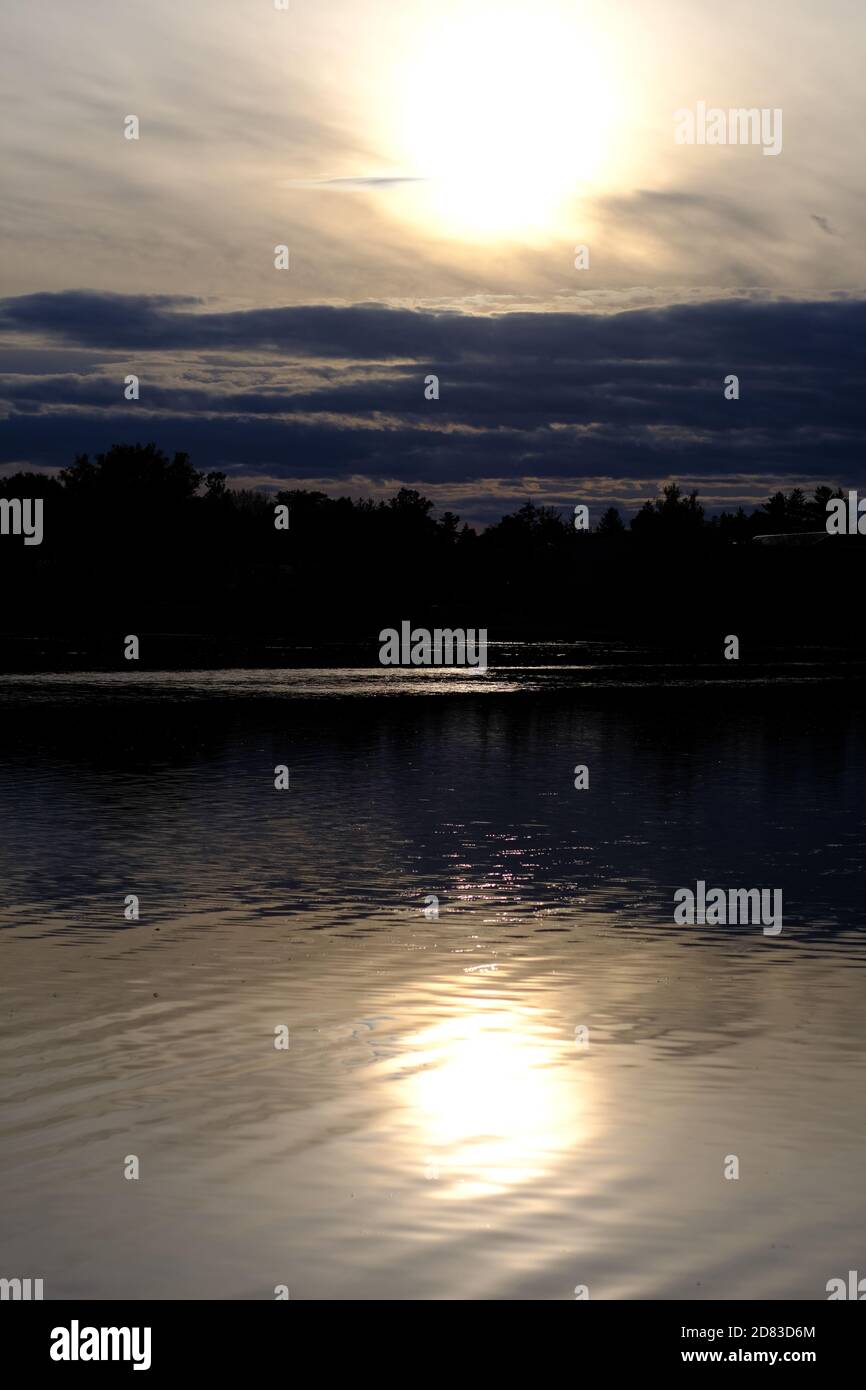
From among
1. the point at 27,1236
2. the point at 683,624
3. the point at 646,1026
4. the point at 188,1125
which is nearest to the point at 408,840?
the point at 646,1026

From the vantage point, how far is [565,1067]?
11.6 m

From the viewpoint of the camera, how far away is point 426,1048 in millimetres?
12055

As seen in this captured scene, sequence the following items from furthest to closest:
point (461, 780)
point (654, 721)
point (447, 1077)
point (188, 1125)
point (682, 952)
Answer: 1. point (654, 721)
2. point (461, 780)
3. point (682, 952)
4. point (447, 1077)
5. point (188, 1125)

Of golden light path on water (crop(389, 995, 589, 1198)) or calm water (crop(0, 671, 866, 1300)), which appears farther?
golden light path on water (crop(389, 995, 589, 1198))

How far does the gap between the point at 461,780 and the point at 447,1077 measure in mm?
18946

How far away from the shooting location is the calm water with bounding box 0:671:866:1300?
28.3 feet

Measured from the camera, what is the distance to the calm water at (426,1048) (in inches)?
340

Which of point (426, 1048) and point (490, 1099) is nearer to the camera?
point (490, 1099)

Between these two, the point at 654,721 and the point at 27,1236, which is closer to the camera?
the point at 27,1236

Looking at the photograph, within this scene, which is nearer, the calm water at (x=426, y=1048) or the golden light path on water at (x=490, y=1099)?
the calm water at (x=426, y=1048)

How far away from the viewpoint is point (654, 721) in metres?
44.8
